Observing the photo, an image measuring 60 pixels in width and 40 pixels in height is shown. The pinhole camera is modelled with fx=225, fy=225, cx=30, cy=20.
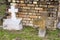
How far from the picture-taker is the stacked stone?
5570 millimetres

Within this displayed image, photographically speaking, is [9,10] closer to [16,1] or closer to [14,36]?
[16,1]

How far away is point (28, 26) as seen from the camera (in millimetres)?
5680

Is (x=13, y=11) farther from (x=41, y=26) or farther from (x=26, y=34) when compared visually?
(x=41, y=26)

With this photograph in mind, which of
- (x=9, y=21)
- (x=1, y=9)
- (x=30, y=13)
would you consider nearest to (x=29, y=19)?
(x=30, y=13)

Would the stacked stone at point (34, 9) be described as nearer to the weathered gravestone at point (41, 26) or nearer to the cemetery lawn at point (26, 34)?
the cemetery lawn at point (26, 34)

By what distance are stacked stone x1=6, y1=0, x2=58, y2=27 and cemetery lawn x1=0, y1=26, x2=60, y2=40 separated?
12.2 inches

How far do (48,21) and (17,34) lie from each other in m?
0.86

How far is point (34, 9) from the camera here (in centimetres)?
562

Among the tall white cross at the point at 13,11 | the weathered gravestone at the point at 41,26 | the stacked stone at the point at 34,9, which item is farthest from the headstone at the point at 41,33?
the tall white cross at the point at 13,11

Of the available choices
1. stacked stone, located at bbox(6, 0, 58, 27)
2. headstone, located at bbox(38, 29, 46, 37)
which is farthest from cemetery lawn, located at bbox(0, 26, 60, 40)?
stacked stone, located at bbox(6, 0, 58, 27)

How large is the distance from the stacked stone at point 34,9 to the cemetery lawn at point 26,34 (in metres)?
A: 0.31

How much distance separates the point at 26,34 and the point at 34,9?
2.35ft

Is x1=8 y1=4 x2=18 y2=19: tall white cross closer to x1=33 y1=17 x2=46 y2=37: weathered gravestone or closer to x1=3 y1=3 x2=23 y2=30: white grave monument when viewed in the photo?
x1=3 y1=3 x2=23 y2=30: white grave monument

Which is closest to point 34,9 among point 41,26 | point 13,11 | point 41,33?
point 13,11
